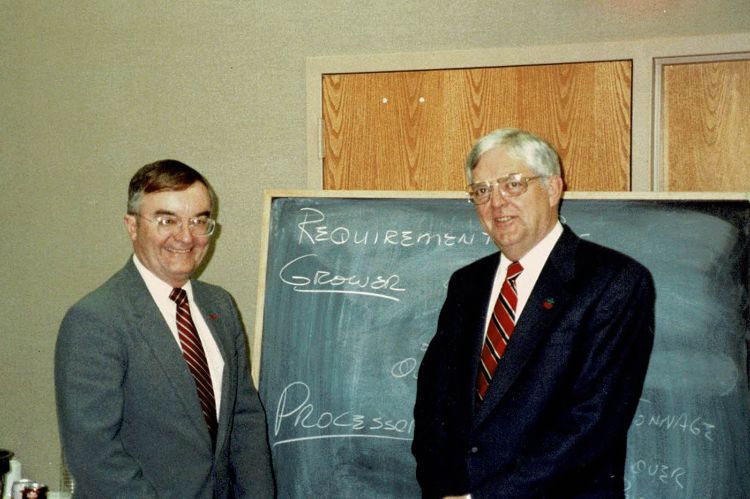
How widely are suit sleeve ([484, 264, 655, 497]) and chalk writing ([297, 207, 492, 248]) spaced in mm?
645

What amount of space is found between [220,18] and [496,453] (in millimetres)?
2112

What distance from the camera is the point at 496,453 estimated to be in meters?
1.71

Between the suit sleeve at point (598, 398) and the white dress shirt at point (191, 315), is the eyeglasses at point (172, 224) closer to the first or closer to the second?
the white dress shirt at point (191, 315)

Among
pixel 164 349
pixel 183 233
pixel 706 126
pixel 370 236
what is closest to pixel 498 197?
pixel 370 236

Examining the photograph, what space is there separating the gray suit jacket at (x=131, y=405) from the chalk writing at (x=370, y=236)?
1.96 feet

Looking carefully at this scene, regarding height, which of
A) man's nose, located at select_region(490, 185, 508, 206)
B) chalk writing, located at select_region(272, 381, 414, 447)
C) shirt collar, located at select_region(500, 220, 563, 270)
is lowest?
chalk writing, located at select_region(272, 381, 414, 447)

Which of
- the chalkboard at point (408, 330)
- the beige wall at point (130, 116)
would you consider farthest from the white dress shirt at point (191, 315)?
the beige wall at point (130, 116)

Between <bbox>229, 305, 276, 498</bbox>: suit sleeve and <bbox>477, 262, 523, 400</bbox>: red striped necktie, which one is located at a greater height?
<bbox>477, 262, 523, 400</bbox>: red striped necktie

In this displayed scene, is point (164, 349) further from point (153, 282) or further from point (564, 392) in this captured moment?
point (564, 392)

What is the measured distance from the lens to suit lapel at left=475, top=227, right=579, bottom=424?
5.60 feet

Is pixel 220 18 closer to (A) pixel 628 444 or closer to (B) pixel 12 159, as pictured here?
(B) pixel 12 159

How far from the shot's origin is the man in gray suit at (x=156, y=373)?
65.0 inches

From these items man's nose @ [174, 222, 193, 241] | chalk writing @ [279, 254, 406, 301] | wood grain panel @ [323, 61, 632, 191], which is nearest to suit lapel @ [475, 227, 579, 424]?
chalk writing @ [279, 254, 406, 301]

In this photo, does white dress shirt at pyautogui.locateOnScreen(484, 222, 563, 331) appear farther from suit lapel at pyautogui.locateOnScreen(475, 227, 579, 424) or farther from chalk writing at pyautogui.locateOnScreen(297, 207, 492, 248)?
chalk writing at pyautogui.locateOnScreen(297, 207, 492, 248)
